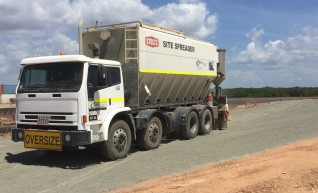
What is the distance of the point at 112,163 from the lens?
1060 cm

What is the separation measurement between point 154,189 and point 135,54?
18.4 ft

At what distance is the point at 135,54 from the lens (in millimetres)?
12164

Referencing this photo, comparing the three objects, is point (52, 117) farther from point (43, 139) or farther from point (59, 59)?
point (59, 59)

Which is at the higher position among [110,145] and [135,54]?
[135,54]

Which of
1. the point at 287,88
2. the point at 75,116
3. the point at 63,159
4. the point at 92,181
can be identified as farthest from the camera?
the point at 287,88

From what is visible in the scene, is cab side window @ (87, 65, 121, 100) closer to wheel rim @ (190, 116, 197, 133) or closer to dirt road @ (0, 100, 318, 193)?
dirt road @ (0, 100, 318, 193)

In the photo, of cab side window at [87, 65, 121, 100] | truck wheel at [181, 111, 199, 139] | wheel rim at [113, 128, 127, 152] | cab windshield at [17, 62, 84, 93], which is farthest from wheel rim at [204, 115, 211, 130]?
cab windshield at [17, 62, 84, 93]

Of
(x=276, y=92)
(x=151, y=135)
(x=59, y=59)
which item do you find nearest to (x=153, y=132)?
(x=151, y=135)

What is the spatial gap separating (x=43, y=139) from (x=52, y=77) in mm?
1536

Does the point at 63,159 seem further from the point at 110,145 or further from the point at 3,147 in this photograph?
the point at 3,147

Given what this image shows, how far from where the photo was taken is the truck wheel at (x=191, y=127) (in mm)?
15047

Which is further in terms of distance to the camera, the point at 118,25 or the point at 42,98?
the point at 118,25

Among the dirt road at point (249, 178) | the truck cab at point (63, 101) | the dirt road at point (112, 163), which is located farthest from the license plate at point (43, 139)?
the dirt road at point (249, 178)

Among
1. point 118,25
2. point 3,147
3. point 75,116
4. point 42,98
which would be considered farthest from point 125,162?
point 3,147
